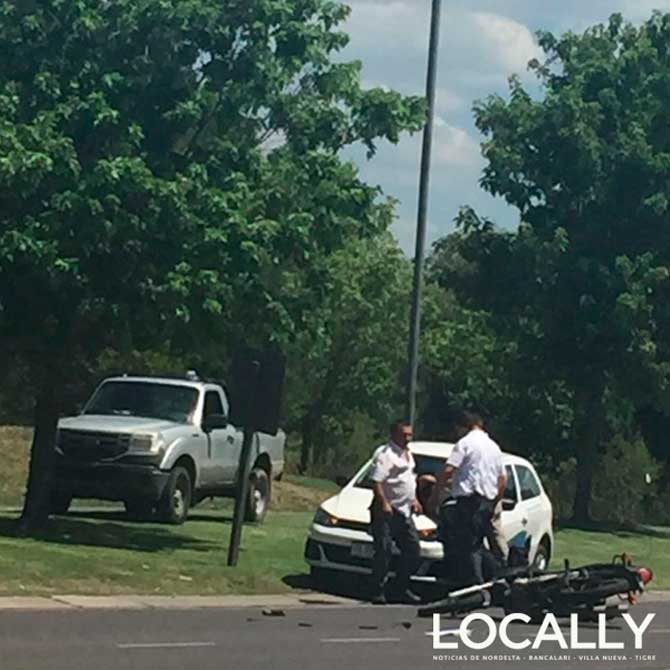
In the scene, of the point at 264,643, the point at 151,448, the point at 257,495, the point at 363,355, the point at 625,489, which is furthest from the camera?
the point at 625,489

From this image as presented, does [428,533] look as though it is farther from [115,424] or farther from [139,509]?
[139,509]

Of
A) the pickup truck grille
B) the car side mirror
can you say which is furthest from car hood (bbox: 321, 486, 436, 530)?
the pickup truck grille

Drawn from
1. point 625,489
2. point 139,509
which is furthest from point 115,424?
point 625,489

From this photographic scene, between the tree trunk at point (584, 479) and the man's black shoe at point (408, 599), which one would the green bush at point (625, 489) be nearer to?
the tree trunk at point (584, 479)

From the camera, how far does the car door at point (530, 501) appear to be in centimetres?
2150

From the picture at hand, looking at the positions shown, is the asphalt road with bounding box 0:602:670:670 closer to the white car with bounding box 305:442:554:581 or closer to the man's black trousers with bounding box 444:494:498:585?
the man's black trousers with bounding box 444:494:498:585

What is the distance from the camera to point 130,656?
13516 millimetres

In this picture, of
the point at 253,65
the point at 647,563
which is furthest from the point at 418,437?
the point at 253,65

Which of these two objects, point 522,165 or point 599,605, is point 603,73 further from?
point 599,605

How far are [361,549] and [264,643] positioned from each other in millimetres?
5150

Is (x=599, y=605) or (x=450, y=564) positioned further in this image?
(x=450, y=564)

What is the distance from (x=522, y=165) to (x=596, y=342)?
408cm

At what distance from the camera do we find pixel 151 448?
81.4 feet

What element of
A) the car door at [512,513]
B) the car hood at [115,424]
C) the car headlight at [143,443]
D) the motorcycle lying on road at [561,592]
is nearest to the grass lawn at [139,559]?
the car headlight at [143,443]
